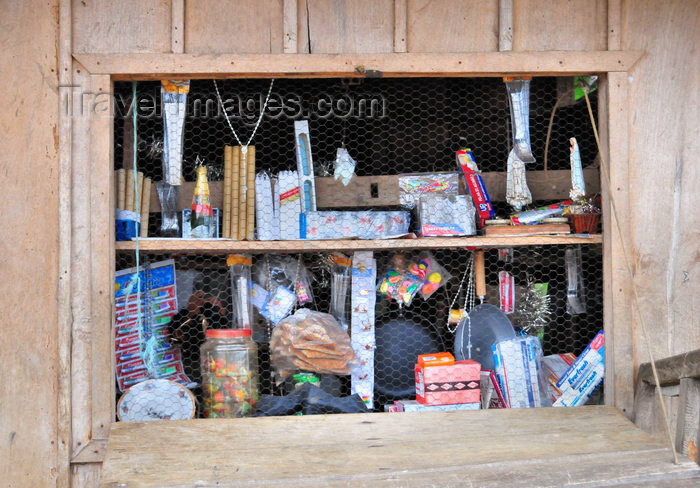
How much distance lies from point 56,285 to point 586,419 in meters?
1.90

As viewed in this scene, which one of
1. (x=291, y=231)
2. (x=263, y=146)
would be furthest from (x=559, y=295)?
(x=263, y=146)

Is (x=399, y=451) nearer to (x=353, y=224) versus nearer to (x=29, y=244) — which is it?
(x=353, y=224)

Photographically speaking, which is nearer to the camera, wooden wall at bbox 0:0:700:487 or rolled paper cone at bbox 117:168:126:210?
wooden wall at bbox 0:0:700:487

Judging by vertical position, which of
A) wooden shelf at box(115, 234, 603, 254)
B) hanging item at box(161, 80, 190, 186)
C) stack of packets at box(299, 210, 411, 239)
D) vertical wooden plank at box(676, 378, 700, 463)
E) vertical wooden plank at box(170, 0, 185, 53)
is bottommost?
vertical wooden plank at box(676, 378, 700, 463)

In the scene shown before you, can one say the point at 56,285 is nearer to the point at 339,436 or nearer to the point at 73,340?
the point at 73,340

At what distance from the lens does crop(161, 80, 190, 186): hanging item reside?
3.01 meters

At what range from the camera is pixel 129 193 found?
3.03m

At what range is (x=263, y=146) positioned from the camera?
3.47 meters

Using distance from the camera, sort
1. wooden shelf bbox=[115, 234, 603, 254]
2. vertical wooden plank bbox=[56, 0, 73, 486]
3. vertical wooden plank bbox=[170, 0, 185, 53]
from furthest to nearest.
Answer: wooden shelf bbox=[115, 234, 603, 254]
vertical wooden plank bbox=[170, 0, 185, 53]
vertical wooden plank bbox=[56, 0, 73, 486]

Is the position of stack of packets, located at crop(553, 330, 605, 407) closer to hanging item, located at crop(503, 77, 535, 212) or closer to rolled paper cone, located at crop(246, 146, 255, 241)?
hanging item, located at crop(503, 77, 535, 212)

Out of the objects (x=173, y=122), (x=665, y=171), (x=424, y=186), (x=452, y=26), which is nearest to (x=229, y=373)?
(x=173, y=122)

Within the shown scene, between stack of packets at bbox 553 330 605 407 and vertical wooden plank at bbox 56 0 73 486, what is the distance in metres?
1.81

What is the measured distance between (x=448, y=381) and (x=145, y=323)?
4.01ft

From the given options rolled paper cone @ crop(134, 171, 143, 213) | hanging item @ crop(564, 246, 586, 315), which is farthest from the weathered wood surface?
rolled paper cone @ crop(134, 171, 143, 213)
